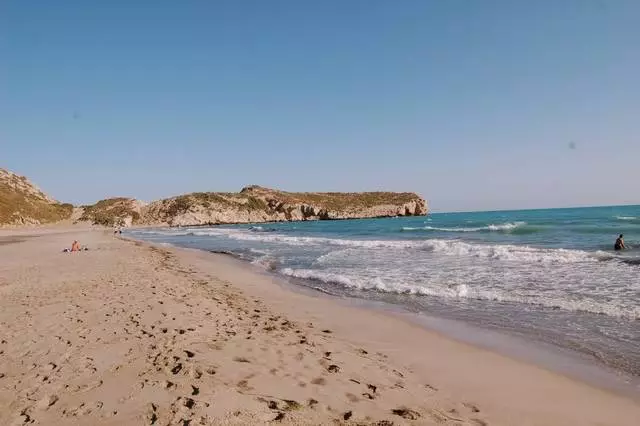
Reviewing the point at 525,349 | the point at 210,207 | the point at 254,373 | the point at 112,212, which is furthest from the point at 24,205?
the point at 525,349

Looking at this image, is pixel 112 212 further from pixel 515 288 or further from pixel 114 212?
pixel 515 288

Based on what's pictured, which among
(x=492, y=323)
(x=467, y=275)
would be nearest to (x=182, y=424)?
(x=492, y=323)

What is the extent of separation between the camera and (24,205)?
76562 mm

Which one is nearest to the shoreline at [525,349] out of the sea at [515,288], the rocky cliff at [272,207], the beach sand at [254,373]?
the sea at [515,288]

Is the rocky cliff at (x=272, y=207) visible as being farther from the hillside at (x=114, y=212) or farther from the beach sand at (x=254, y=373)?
the beach sand at (x=254, y=373)

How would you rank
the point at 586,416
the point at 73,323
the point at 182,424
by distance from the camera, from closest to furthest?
the point at 182,424 < the point at 586,416 < the point at 73,323

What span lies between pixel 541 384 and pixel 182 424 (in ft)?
15.2

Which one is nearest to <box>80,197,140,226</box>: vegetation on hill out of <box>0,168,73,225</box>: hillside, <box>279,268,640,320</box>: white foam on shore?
<box>0,168,73,225</box>: hillside

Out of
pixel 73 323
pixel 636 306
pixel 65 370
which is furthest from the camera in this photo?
pixel 636 306

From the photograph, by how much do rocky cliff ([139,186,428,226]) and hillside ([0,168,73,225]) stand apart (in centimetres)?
2355

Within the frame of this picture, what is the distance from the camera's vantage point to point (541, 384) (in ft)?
17.9

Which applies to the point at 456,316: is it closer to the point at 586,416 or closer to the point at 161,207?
the point at 586,416

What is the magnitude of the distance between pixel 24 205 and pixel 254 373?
90685mm

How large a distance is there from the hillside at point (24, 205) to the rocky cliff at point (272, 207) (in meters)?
23.5
